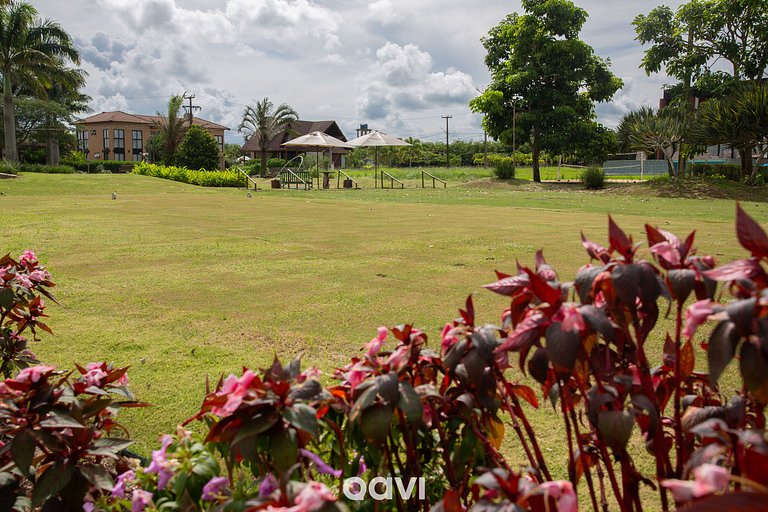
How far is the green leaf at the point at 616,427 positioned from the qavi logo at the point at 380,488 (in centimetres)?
52

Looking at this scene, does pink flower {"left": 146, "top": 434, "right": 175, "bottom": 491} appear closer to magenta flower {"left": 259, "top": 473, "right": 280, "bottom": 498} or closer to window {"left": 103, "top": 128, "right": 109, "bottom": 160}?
magenta flower {"left": 259, "top": 473, "right": 280, "bottom": 498}

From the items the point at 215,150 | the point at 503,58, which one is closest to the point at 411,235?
the point at 503,58

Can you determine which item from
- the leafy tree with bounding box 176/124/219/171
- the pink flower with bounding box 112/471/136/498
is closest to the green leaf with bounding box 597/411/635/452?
the pink flower with bounding box 112/471/136/498

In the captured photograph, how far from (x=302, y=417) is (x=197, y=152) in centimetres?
3976

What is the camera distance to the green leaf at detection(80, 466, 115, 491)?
4.63ft

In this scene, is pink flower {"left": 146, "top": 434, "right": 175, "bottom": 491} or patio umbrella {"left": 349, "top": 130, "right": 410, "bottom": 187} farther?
patio umbrella {"left": 349, "top": 130, "right": 410, "bottom": 187}

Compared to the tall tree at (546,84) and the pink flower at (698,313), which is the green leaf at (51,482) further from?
the tall tree at (546,84)

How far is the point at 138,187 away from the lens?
26391 mm

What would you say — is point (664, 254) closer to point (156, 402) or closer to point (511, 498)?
point (511, 498)

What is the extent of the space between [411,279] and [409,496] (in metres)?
4.40

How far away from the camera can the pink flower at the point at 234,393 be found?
105cm

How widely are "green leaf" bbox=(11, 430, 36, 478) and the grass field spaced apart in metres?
1.15

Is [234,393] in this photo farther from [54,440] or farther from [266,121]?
[266,121]

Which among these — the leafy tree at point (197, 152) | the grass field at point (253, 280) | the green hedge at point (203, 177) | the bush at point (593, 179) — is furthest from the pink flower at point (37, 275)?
the leafy tree at point (197, 152)
